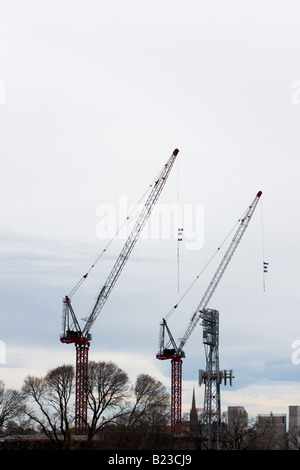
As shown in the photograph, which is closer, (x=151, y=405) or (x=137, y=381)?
(x=151, y=405)

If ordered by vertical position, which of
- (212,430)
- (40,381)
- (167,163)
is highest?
(167,163)

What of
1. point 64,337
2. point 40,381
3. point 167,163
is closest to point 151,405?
point 40,381

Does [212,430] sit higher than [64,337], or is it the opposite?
[64,337]

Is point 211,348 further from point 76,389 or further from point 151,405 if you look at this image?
point 76,389
